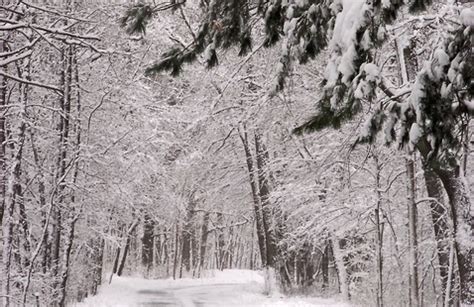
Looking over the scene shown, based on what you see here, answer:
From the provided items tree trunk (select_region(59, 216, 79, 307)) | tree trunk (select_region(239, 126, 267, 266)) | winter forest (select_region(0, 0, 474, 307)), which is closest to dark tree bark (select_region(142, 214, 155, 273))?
winter forest (select_region(0, 0, 474, 307))

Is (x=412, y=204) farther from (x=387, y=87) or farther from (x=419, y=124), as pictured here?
(x=419, y=124)

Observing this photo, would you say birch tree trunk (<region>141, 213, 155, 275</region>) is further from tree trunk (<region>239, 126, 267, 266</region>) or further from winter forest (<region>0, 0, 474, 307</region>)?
tree trunk (<region>239, 126, 267, 266</region>)

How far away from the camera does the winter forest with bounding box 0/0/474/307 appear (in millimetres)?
4758

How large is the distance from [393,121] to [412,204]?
6987mm

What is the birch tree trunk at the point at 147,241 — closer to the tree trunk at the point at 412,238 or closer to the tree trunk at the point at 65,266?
the tree trunk at the point at 65,266

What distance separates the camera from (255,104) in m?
17.3

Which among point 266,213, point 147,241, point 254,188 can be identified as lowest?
point 147,241

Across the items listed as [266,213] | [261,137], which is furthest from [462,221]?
[266,213]

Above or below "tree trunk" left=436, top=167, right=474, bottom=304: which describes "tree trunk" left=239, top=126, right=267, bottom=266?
above

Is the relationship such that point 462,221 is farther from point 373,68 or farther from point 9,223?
point 9,223

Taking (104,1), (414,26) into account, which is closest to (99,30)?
(104,1)

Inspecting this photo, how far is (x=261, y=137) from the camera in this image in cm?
1947

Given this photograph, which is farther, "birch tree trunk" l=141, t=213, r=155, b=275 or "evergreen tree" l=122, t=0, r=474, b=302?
"birch tree trunk" l=141, t=213, r=155, b=275

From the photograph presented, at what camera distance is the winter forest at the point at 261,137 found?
15.6 ft
